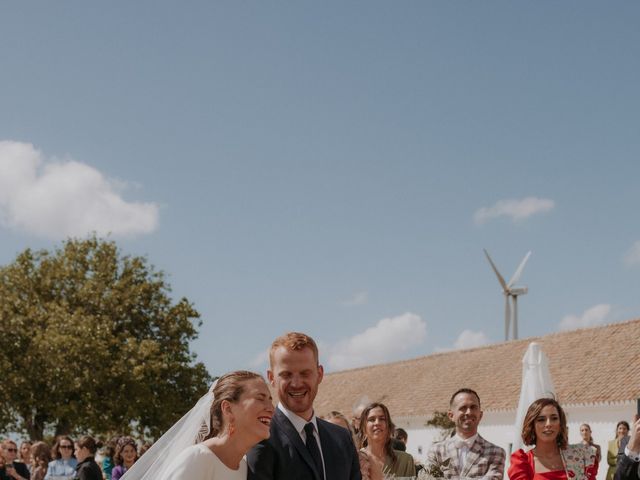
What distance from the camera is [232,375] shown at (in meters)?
4.14

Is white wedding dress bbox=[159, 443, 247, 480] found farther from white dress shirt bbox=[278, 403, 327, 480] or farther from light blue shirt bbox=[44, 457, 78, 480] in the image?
light blue shirt bbox=[44, 457, 78, 480]

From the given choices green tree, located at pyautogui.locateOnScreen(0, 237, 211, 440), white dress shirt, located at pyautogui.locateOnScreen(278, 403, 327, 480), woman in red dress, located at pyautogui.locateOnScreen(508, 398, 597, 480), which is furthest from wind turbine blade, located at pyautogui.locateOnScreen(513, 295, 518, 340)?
white dress shirt, located at pyautogui.locateOnScreen(278, 403, 327, 480)

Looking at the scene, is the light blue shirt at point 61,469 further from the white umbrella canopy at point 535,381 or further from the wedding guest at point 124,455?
the white umbrella canopy at point 535,381

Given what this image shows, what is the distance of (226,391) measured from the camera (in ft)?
13.3

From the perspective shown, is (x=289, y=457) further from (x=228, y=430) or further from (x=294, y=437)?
(x=228, y=430)

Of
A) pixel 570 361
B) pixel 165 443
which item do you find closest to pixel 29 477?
pixel 165 443

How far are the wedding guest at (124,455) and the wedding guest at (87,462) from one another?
0.40 meters

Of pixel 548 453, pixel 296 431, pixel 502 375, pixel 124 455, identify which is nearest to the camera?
pixel 296 431

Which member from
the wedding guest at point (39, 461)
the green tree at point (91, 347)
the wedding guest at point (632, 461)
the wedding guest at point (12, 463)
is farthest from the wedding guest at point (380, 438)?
the green tree at point (91, 347)

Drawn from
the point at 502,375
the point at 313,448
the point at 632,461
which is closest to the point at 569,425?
the point at 502,375

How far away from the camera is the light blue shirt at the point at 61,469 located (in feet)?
39.7

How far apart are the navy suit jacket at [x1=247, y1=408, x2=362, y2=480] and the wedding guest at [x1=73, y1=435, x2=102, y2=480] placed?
22.0ft

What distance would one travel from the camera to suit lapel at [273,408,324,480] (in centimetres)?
402

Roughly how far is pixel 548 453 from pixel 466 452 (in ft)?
3.21
